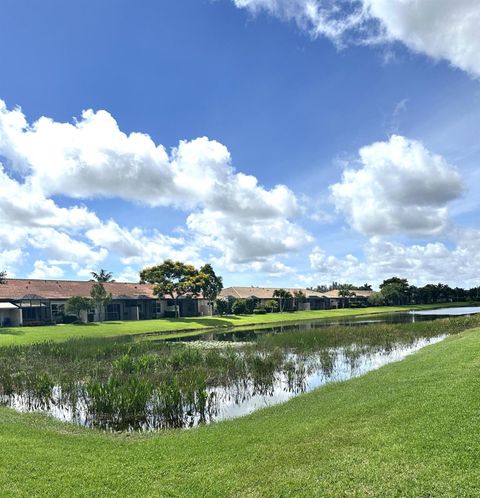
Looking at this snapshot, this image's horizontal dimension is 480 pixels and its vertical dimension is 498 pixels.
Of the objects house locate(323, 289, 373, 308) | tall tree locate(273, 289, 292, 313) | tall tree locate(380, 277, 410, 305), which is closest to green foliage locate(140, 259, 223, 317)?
tall tree locate(273, 289, 292, 313)

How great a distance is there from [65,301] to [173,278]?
14.9 meters

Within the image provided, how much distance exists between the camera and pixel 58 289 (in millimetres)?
62125

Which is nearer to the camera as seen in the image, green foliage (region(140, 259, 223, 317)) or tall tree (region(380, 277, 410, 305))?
green foliage (region(140, 259, 223, 317))

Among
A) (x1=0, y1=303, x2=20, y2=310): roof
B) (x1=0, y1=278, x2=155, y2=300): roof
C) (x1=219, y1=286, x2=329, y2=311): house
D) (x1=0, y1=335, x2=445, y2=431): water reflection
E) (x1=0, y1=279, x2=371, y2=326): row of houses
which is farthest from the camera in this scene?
(x1=219, y1=286, x2=329, y2=311): house

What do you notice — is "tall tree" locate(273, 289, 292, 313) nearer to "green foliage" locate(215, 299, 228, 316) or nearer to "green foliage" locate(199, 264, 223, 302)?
"green foliage" locate(215, 299, 228, 316)

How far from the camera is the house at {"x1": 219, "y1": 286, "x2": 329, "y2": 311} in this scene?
89688mm

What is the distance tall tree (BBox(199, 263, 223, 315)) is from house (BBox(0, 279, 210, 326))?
3093 mm

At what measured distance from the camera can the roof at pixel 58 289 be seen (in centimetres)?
5519

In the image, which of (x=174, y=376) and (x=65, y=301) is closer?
(x=174, y=376)

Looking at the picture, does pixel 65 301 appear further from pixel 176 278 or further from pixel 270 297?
pixel 270 297

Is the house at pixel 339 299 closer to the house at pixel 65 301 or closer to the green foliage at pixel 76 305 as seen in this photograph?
the house at pixel 65 301

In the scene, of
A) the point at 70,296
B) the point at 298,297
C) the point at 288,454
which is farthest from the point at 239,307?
the point at 288,454

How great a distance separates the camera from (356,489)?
21.7ft

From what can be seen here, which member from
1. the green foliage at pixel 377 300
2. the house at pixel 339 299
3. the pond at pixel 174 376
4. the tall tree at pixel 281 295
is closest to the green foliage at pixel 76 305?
the pond at pixel 174 376
